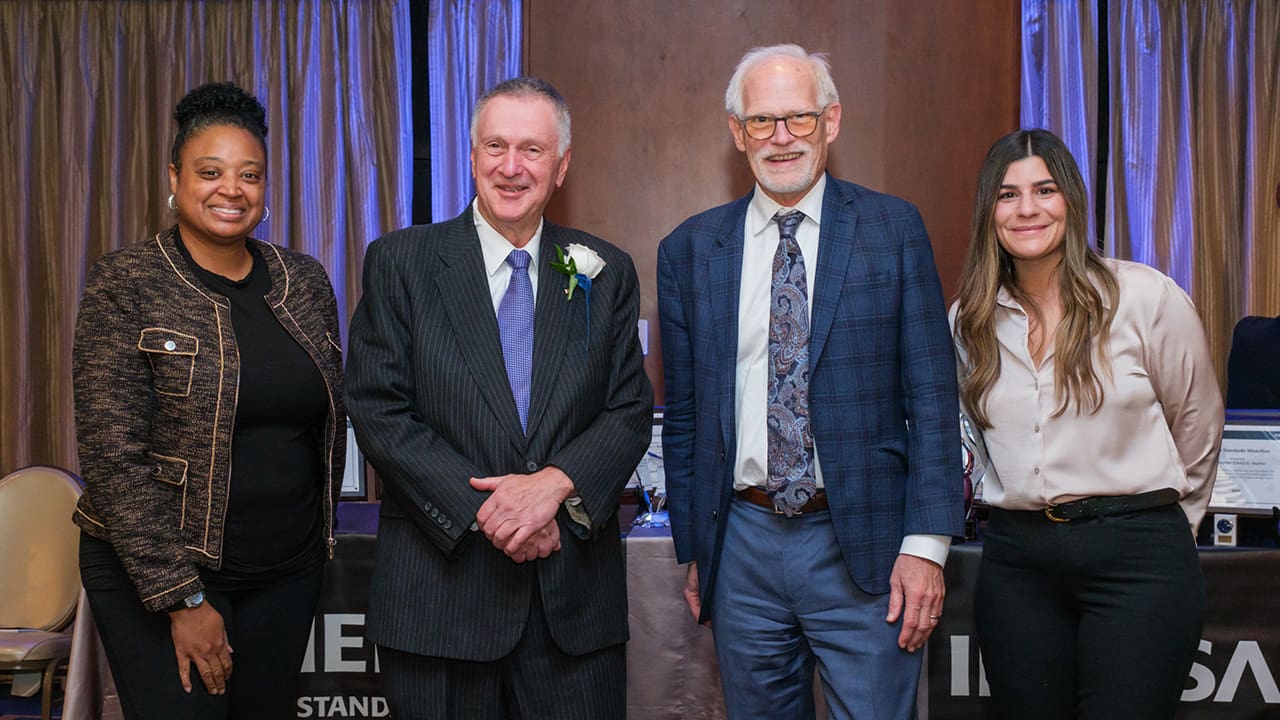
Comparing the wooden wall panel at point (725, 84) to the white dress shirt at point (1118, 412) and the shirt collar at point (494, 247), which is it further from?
the shirt collar at point (494, 247)

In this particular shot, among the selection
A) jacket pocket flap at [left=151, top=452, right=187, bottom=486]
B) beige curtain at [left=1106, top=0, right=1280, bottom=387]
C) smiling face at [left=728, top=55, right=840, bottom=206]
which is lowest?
jacket pocket flap at [left=151, top=452, right=187, bottom=486]

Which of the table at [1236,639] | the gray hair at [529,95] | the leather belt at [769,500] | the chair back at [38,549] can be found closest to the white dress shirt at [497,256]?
the gray hair at [529,95]

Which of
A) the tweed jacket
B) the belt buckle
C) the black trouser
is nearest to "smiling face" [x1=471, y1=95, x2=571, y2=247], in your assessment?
the tweed jacket

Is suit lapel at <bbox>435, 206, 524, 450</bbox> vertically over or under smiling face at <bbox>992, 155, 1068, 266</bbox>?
under

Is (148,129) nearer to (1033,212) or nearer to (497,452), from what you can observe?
(497,452)

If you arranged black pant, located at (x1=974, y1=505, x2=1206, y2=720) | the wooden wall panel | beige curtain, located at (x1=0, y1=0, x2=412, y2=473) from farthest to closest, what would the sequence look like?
beige curtain, located at (x1=0, y1=0, x2=412, y2=473) → the wooden wall panel → black pant, located at (x1=974, y1=505, x2=1206, y2=720)

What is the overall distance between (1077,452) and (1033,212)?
20.3 inches

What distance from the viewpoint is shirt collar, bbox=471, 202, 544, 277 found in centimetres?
181

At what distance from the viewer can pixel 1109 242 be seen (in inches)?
166

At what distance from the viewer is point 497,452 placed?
1.69m

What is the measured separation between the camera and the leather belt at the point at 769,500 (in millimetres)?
1820

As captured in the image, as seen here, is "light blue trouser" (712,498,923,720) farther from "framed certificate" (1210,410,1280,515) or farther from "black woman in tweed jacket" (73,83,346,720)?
"framed certificate" (1210,410,1280,515)

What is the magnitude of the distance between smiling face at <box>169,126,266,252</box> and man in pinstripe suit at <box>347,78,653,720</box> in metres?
0.36

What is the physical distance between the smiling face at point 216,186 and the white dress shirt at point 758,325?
1082 millimetres
